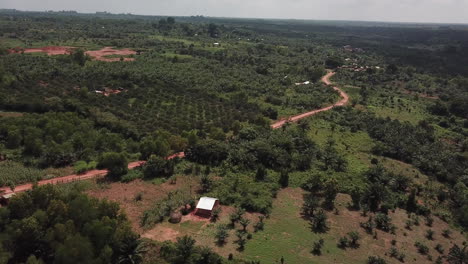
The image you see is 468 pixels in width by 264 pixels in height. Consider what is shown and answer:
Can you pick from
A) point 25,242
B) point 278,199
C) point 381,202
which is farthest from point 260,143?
point 25,242

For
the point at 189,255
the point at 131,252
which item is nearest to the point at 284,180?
the point at 189,255

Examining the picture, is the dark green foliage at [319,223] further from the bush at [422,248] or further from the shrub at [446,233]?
the shrub at [446,233]

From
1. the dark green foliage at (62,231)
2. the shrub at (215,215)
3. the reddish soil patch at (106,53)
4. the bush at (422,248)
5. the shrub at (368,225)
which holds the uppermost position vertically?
the reddish soil patch at (106,53)

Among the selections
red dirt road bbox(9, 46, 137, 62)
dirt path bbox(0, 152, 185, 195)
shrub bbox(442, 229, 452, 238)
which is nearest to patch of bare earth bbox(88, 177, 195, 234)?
dirt path bbox(0, 152, 185, 195)

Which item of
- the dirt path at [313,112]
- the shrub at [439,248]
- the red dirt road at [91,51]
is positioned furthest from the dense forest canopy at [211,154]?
the red dirt road at [91,51]

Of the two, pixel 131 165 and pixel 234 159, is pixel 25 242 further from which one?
pixel 234 159

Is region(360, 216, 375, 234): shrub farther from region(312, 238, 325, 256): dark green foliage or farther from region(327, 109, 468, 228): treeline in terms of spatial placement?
region(327, 109, 468, 228): treeline
